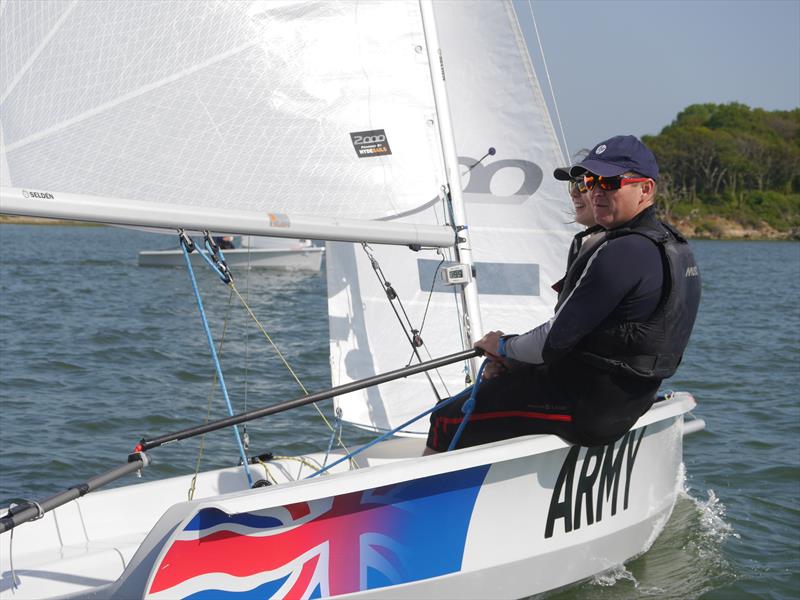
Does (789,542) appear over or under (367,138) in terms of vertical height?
under

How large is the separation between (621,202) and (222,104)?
5.58ft

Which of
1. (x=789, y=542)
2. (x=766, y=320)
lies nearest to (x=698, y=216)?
(x=766, y=320)

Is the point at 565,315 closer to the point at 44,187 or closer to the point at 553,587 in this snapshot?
the point at 553,587

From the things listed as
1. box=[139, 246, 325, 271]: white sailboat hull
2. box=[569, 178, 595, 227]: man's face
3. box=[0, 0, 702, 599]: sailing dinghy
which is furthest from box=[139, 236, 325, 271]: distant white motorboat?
box=[569, 178, 595, 227]: man's face

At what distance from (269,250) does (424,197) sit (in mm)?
17992

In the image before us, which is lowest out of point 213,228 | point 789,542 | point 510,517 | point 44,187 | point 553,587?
point 789,542

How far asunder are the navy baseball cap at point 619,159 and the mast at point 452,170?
110 centimetres

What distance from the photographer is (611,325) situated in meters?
3.32

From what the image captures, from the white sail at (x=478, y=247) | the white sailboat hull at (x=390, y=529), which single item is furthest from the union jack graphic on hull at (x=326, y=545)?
the white sail at (x=478, y=247)

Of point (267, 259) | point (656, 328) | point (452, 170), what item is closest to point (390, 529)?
point (656, 328)

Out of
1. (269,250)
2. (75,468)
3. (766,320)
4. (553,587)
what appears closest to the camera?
(553,587)

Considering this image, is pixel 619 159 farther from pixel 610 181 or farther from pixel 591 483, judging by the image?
pixel 591 483

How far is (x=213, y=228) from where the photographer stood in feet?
11.7

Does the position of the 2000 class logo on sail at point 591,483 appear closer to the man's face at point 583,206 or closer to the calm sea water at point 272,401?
the calm sea water at point 272,401
